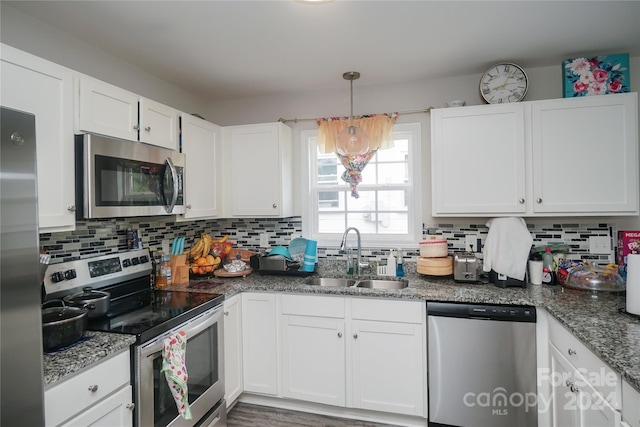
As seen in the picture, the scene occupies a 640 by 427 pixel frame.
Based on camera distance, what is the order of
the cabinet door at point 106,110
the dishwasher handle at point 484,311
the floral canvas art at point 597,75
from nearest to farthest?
the cabinet door at point 106,110
the dishwasher handle at point 484,311
the floral canvas art at point 597,75

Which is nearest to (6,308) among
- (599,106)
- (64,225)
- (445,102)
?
(64,225)

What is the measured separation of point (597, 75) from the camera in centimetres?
225

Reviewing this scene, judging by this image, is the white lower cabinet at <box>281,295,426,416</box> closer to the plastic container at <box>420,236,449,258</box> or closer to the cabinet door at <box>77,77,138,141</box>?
the plastic container at <box>420,236,449,258</box>

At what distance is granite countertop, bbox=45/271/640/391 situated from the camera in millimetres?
1240

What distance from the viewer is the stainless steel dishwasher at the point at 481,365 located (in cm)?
195

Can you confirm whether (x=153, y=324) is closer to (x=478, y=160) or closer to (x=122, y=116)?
(x=122, y=116)

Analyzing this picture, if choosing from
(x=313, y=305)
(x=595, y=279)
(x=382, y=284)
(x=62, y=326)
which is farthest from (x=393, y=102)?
(x=62, y=326)

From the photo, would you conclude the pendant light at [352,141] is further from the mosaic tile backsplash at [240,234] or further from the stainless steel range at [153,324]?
the stainless steel range at [153,324]

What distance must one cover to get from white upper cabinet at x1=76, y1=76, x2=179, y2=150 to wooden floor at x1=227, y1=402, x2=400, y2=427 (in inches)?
75.4

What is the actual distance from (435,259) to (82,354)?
6.97 feet

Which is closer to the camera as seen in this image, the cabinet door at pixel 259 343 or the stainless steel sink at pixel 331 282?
the cabinet door at pixel 259 343

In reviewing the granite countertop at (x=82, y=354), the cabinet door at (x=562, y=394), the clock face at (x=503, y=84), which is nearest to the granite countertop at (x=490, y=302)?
the granite countertop at (x=82, y=354)

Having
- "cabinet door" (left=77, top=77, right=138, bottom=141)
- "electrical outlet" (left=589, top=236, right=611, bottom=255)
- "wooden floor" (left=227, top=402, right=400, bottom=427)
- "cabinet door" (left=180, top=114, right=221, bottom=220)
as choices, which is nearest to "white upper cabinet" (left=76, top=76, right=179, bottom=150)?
"cabinet door" (left=77, top=77, right=138, bottom=141)

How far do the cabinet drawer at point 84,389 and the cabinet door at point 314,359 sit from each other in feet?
3.56
